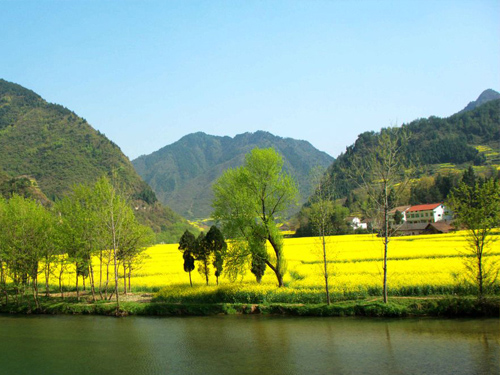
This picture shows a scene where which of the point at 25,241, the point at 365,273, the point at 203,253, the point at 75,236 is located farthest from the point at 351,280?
the point at 25,241

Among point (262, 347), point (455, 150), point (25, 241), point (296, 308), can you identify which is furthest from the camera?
point (455, 150)

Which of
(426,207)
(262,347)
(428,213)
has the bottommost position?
(262,347)

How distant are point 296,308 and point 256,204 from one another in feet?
28.8

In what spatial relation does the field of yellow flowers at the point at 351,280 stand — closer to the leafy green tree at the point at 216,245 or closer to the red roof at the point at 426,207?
the leafy green tree at the point at 216,245

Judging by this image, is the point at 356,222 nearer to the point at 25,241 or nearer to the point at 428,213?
the point at 428,213

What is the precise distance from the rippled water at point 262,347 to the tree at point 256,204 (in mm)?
6385

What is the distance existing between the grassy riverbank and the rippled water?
1078 mm

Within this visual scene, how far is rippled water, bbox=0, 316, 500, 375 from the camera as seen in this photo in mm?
15383

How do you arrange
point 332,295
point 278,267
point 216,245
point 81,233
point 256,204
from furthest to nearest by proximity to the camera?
point 81,233
point 216,245
point 256,204
point 278,267
point 332,295

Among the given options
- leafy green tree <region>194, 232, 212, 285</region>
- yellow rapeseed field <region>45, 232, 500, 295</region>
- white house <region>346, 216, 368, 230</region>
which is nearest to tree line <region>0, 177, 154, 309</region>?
yellow rapeseed field <region>45, 232, 500, 295</region>

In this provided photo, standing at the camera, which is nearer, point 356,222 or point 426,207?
point 426,207

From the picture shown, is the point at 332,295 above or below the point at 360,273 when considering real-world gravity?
below

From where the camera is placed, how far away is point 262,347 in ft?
61.0

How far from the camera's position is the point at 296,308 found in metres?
25.6
